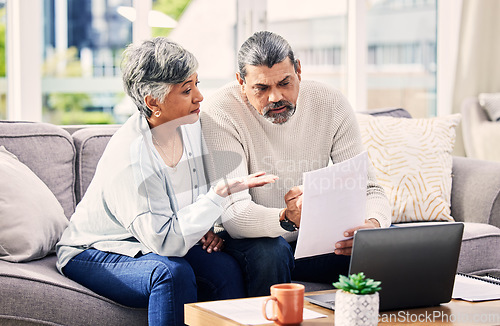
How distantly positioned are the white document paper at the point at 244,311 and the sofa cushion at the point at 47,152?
0.95 m

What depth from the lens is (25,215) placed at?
1959 millimetres

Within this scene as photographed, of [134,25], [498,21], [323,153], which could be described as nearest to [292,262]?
[323,153]

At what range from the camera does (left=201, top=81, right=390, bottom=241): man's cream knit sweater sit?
6.65 feet

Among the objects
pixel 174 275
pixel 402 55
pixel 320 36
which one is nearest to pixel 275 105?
pixel 174 275

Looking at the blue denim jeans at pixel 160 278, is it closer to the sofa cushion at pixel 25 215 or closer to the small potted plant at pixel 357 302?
the sofa cushion at pixel 25 215

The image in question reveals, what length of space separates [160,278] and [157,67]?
0.61 meters

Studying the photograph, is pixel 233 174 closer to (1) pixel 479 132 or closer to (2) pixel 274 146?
(2) pixel 274 146

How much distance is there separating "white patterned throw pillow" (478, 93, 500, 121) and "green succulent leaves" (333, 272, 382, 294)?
255cm

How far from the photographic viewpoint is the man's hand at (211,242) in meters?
1.93

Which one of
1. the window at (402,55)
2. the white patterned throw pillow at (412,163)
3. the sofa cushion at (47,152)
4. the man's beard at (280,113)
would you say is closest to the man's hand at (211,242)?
the man's beard at (280,113)

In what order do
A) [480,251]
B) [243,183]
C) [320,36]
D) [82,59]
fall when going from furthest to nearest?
[320,36], [82,59], [480,251], [243,183]

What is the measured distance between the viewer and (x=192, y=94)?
196cm

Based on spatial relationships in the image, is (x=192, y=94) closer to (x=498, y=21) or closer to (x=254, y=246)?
(x=254, y=246)

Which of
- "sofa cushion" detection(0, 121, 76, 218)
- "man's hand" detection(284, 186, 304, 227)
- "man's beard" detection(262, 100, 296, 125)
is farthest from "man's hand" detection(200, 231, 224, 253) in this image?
"sofa cushion" detection(0, 121, 76, 218)
